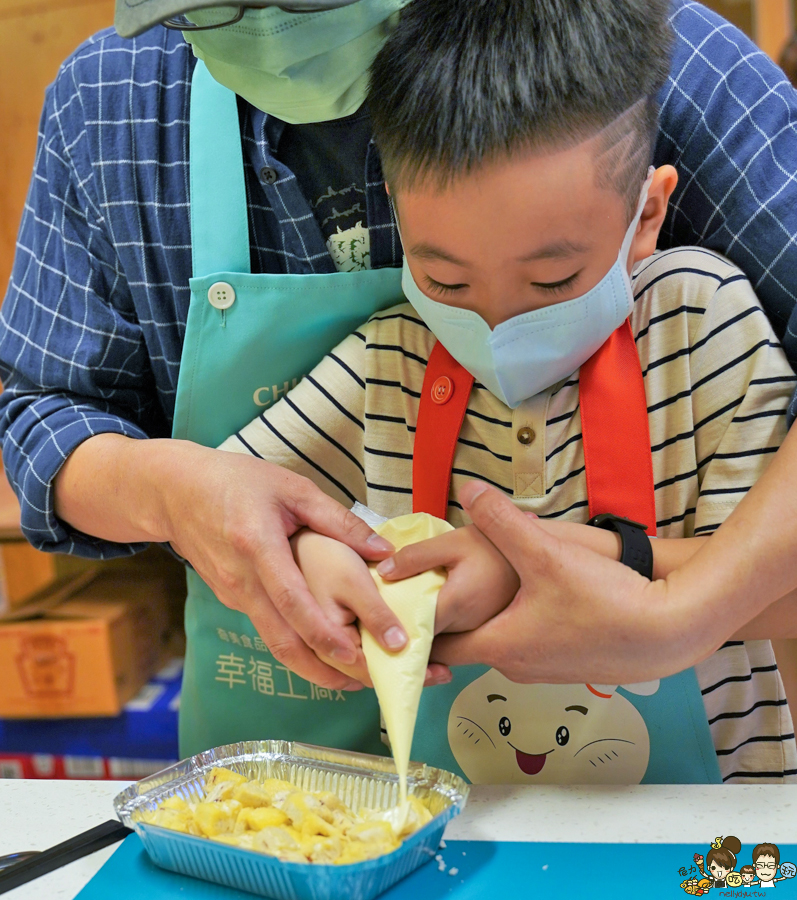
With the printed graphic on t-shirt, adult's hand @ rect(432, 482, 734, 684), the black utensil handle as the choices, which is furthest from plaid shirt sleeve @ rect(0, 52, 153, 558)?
adult's hand @ rect(432, 482, 734, 684)

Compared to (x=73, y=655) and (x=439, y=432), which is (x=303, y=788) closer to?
(x=439, y=432)

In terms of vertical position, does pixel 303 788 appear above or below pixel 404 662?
below

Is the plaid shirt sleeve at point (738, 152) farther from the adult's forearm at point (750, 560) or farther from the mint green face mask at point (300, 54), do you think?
Result: the mint green face mask at point (300, 54)

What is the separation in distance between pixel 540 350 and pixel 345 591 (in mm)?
288

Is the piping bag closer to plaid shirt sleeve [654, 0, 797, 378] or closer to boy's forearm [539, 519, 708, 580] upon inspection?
boy's forearm [539, 519, 708, 580]

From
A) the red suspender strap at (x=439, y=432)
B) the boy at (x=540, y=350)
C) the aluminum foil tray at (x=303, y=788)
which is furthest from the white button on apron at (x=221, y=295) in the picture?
→ the aluminum foil tray at (x=303, y=788)

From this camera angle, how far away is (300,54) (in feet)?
2.72

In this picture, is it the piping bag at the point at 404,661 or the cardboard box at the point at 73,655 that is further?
the cardboard box at the point at 73,655

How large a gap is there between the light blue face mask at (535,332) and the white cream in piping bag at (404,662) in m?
0.22

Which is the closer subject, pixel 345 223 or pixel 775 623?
pixel 775 623

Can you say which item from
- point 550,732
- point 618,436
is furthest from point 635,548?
point 550,732

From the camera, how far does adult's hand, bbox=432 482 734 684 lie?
2.58 ft

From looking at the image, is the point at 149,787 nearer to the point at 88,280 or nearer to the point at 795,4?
the point at 88,280

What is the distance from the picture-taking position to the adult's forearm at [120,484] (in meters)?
0.93
